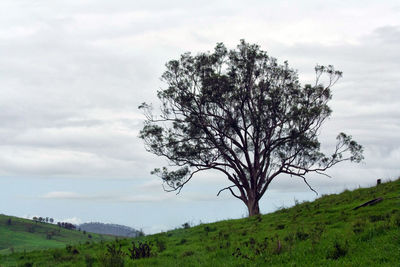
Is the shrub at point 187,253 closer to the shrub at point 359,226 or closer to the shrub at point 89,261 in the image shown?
the shrub at point 89,261

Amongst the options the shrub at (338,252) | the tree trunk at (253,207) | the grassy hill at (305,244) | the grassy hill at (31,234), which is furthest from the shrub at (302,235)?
the grassy hill at (31,234)

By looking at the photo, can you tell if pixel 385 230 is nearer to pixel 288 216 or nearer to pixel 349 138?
pixel 288 216

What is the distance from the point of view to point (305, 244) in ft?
52.6

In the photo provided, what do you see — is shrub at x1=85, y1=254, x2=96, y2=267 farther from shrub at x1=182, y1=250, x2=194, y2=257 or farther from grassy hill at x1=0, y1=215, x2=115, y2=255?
grassy hill at x1=0, y1=215, x2=115, y2=255

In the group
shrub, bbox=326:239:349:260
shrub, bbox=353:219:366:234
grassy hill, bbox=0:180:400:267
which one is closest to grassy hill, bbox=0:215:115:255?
grassy hill, bbox=0:180:400:267

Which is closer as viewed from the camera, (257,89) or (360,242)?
(360,242)

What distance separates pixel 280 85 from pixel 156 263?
98.8ft

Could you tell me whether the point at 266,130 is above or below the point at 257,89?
below

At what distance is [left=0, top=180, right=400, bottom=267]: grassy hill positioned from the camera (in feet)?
44.2

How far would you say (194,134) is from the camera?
44.4 metres

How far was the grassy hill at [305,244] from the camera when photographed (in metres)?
13.5

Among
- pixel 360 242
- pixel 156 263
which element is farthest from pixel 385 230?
pixel 156 263

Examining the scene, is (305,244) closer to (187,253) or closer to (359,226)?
(359,226)

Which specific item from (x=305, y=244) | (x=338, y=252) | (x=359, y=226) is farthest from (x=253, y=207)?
(x=338, y=252)
